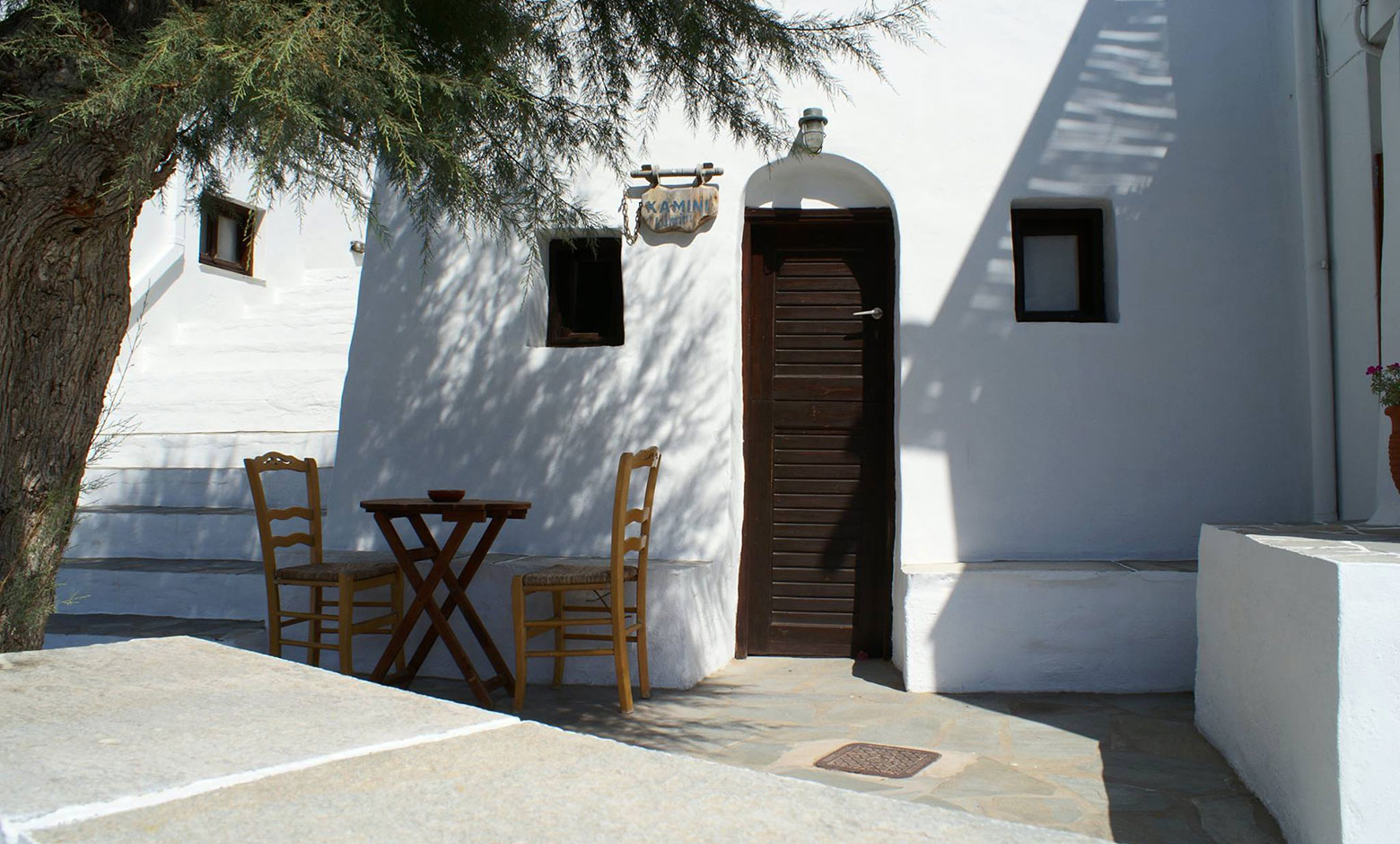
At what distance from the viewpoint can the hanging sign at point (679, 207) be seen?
5262 millimetres

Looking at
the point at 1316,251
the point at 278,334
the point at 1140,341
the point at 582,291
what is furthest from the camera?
the point at 278,334

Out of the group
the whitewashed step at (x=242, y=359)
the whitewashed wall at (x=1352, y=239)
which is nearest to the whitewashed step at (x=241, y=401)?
the whitewashed step at (x=242, y=359)

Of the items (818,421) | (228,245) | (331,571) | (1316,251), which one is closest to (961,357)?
(818,421)

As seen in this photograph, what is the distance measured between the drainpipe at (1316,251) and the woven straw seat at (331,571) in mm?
4368

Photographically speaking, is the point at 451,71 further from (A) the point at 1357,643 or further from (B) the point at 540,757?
(A) the point at 1357,643

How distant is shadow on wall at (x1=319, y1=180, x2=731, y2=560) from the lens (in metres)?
5.21

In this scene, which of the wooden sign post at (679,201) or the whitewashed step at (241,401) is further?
the whitewashed step at (241,401)

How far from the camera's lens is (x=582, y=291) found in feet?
18.5

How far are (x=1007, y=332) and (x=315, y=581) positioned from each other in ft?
11.3

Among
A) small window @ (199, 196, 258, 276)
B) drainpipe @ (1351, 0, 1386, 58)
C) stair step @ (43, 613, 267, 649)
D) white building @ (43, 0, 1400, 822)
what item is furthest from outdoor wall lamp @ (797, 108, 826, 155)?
small window @ (199, 196, 258, 276)

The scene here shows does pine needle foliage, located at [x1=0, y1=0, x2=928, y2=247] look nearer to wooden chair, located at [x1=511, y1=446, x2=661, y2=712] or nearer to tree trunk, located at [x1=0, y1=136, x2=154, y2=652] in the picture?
tree trunk, located at [x1=0, y1=136, x2=154, y2=652]

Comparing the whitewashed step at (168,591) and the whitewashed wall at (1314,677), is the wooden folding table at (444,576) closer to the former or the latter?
the whitewashed step at (168,591)

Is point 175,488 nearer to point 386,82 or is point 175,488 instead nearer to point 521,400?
point 521,400

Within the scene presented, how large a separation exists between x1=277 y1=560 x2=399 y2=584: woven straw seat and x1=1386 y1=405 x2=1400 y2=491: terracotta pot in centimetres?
405
